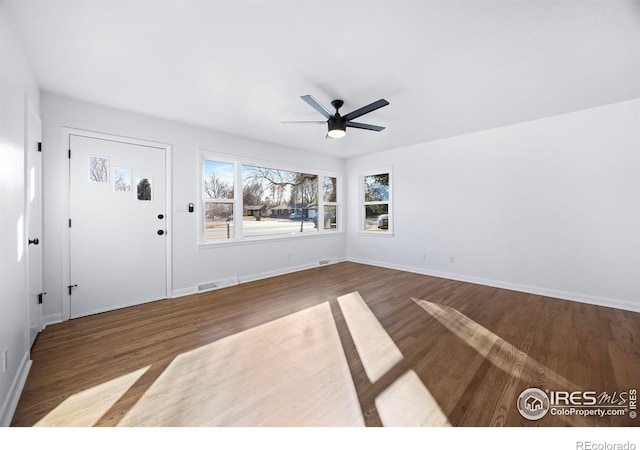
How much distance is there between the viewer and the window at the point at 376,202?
5.75 m

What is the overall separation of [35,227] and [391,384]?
368cm

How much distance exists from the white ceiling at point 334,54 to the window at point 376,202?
95.2 inches

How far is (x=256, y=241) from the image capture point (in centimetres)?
477

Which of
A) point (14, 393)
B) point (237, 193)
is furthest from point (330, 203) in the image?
point (14, 393)

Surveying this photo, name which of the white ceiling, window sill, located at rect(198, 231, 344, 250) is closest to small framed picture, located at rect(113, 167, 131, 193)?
the white ceiling

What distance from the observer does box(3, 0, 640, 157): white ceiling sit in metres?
1.75

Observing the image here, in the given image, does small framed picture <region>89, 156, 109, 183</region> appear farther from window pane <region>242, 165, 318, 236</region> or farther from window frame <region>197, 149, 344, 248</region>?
window pane <region>242, 165, 318, 236</region>

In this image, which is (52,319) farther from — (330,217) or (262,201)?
(330,217)

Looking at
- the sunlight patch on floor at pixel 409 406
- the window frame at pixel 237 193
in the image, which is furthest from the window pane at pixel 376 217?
the sunlight patch on floor at pixel 409 406

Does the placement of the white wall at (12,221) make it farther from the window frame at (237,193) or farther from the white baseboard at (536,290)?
the white baseboard at (536,290)

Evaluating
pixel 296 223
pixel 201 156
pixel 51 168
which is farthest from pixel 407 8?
pixel 296 223

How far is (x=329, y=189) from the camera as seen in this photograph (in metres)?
6.33

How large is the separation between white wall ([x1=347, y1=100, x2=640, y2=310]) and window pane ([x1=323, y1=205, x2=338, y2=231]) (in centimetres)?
172
